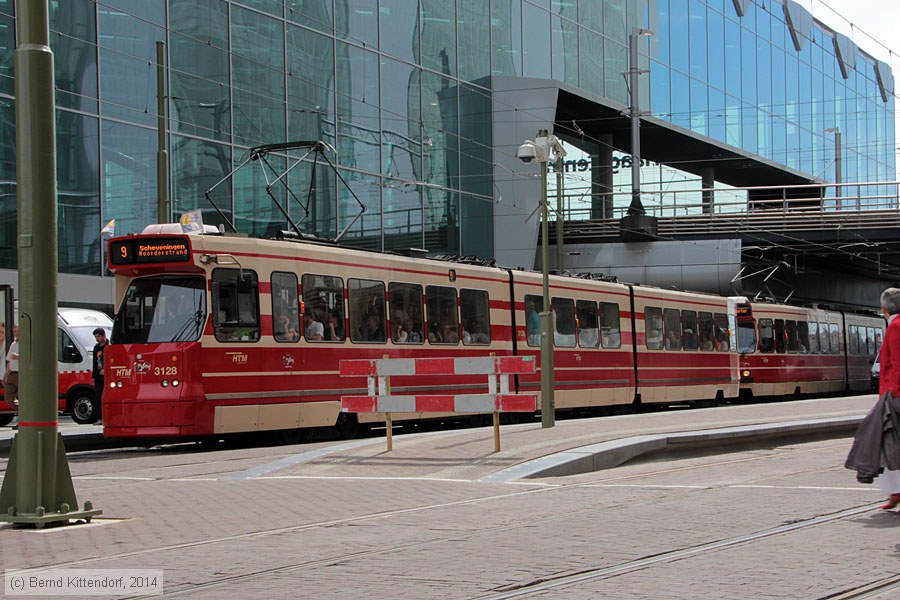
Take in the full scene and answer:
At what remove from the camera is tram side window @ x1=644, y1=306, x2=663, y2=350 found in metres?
29.1

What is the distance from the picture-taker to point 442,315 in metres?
21.8

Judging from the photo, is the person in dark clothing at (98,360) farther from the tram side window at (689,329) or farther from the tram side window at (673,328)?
the tram side window at (689,329)

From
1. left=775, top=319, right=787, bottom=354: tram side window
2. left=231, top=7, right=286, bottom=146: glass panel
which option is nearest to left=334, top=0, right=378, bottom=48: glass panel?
left=231, top=7, right=286, bottom=146: glass panel

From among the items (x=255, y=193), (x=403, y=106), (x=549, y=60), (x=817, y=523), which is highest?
(x=549, y=60)

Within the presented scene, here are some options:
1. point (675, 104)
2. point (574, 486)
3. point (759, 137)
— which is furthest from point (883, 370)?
point (759, 137)

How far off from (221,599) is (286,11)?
27903 millimetres

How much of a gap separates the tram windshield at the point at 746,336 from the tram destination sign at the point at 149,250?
842 inches

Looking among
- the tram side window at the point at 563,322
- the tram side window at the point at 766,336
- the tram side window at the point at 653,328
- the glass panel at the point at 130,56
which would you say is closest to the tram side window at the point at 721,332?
the tram side window at the point at 766,336

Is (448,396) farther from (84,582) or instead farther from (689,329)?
(689,329)

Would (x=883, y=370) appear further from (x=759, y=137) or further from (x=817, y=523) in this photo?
(x=759, y=137)

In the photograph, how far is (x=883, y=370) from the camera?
369 inches

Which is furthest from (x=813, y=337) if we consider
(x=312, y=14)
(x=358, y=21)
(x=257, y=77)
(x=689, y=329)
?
(x=257, y=77)

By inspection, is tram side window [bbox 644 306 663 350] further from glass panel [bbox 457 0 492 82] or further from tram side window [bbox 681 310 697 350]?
glass panel [bbox 457 0 492 82]

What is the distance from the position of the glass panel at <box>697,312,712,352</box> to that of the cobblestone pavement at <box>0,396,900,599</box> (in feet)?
55.3
